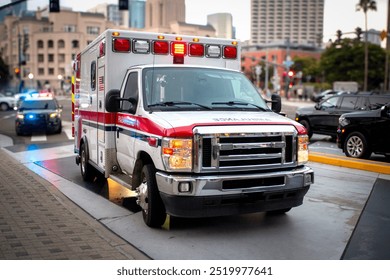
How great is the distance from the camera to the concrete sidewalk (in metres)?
5.11

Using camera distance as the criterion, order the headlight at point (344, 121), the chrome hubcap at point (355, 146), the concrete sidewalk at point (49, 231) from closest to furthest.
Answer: the concrete sidewalk at point (49, 231), the chrome hubcap at point (355, 146), the headlight at point (344, 121)

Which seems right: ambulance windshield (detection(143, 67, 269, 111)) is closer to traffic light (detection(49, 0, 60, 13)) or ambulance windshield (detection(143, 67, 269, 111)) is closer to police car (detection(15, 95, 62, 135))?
police car (detection(15, 95, 62, 135))

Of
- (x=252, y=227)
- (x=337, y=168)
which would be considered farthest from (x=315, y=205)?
(x=337, y=168)

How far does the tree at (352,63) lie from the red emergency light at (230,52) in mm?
74785

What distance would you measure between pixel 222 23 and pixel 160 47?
1.43m

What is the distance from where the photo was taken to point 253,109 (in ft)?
21.9

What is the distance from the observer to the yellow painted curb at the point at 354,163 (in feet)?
35.2

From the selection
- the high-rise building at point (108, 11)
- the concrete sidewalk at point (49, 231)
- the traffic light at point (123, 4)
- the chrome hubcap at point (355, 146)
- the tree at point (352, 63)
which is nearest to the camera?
the concrete sidewalk at point (49, 231)

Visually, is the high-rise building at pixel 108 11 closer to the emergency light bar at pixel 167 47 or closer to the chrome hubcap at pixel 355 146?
the chrome hubcap at pixel 355 146

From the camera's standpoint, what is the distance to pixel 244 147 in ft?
18.7

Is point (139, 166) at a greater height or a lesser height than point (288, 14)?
lesser

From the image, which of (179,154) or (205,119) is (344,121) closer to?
(205,119)

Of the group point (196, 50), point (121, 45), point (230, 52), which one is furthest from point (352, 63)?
point (121, 45)

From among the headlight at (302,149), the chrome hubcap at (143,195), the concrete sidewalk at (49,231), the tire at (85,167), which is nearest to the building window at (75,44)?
the tire at (85,167)
